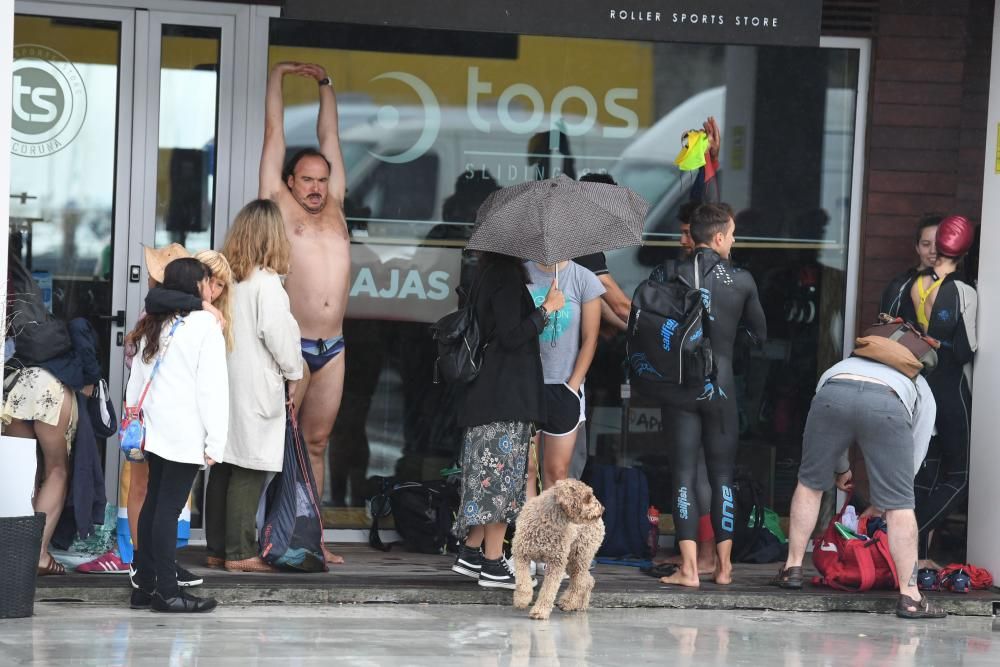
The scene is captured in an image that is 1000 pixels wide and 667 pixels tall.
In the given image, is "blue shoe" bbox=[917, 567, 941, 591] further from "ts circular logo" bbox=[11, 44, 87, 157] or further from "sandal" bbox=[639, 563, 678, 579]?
"ts circular logo" bbox=[11, 44, 87, 157]

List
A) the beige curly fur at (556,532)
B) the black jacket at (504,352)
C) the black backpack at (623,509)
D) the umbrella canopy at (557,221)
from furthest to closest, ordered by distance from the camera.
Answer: the black backpack at (623,509), the black jacket at (504,352), the umbrella canopy at (557,221), the beige curly fur at (556,532)

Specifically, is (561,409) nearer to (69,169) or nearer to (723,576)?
(723,576)

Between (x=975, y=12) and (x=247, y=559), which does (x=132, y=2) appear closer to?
(x=247, y=559)

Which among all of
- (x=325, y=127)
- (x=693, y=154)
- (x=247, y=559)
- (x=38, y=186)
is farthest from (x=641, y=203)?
(x=38, y=186)

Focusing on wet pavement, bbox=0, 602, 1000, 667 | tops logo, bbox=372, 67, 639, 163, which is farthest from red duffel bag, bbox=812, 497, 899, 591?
tops logo, bbox=372, 67, 639, 163

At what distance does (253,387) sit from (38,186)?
196 centimetres

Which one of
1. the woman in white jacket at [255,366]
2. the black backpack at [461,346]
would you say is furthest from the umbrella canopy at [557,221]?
the woman in white jacket at [255,366]

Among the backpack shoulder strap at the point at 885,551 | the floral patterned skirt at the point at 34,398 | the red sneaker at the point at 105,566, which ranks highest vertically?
the floral patterned skirt at the point at 34,398

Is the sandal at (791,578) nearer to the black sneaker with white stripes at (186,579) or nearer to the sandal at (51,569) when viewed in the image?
the black sneaker with white stripes at (186,579)

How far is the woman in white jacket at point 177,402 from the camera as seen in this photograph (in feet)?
20.0

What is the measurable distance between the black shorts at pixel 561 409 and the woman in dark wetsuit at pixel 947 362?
1905 millimetres

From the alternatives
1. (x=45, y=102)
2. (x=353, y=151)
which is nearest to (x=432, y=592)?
(x=353, y=151)

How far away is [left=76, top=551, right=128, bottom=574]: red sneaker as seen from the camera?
6.89 m

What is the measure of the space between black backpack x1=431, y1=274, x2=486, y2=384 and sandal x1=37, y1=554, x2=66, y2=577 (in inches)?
78.8
